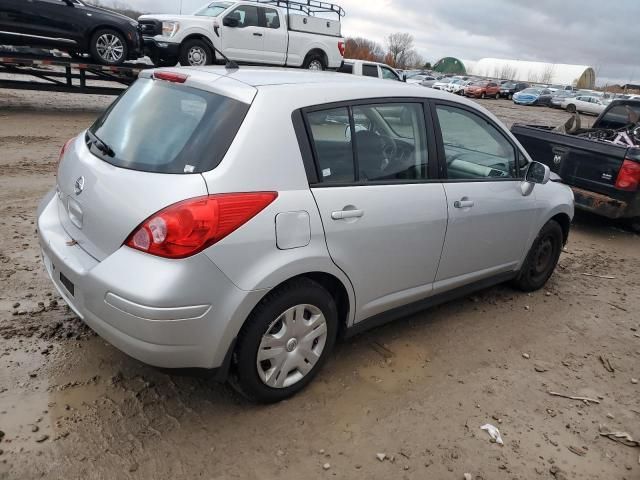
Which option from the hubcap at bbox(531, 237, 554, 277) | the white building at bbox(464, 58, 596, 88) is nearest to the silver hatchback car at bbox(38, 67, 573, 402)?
the hubcap at bbox(531, 237, 554, 277)

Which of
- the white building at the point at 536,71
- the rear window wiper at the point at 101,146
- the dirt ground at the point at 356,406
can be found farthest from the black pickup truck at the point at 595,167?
the white building at the point at 536,71

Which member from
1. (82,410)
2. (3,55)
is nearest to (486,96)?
(3,55)

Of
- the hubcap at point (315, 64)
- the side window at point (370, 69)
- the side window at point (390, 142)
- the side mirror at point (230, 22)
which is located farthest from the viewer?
the side window at point (370, 69)

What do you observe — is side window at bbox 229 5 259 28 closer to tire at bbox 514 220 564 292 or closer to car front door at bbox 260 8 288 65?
car front door at bbox 260 8 288 65

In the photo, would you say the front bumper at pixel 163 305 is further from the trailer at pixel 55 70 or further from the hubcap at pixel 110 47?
the trailer at pixel 55 70

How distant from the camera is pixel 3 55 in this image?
10.7 metres

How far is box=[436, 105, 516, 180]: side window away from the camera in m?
3.52

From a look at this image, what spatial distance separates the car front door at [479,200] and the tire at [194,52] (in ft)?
33.6

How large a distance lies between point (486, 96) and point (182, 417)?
4708cm

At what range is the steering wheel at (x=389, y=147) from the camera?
319cm

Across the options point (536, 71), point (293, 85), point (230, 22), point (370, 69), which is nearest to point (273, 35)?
point (230, 22)

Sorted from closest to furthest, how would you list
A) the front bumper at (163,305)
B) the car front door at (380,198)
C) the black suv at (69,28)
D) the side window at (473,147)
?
the front bumper at (163,305) < the car front door at (380,198) < the side window at (473,147) < the black suv at (69,28)

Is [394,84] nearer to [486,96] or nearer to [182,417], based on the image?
[182,417]

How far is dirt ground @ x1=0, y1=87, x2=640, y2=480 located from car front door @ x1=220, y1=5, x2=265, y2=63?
10242 mm
